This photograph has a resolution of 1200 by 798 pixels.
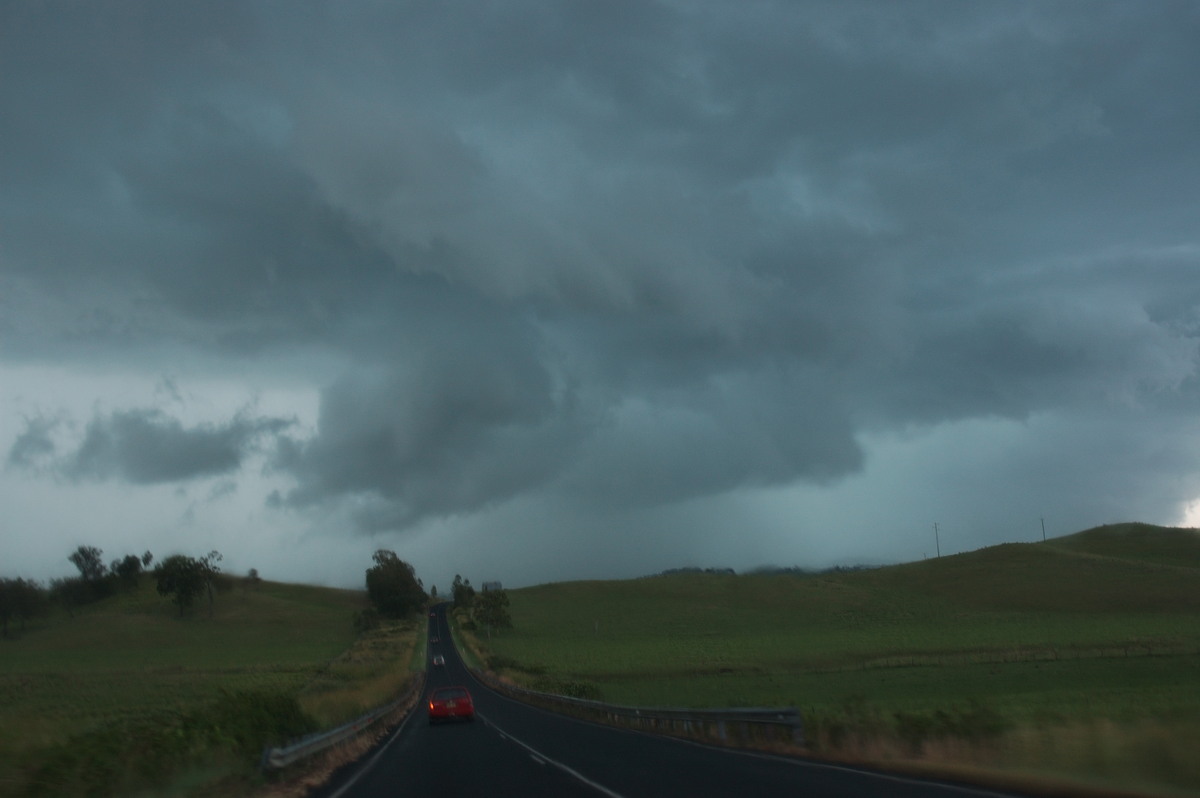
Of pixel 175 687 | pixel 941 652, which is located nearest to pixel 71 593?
pixel 175 687

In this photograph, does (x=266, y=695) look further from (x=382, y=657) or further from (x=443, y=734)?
(x=382, y=657)

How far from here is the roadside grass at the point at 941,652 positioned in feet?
53.4

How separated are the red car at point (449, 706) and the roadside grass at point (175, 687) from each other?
2894 mm

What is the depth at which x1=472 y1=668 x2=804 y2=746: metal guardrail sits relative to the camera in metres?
21.0

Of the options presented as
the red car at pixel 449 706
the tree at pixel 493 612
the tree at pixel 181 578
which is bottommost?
the red car at pixel 449 706

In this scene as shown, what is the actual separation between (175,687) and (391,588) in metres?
121

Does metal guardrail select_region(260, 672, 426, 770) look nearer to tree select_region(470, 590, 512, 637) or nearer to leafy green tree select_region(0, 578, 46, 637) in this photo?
tree select_region(470, 590, 512, 637)

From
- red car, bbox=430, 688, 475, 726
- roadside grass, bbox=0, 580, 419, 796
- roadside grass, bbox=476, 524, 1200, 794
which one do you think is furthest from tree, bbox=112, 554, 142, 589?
red car, bbox=430, 688, 475, 726

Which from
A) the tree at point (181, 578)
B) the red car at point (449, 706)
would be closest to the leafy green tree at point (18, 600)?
the tree at point (181, 578)

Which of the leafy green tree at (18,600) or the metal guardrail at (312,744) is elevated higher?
the leafy green tree at (18,600)

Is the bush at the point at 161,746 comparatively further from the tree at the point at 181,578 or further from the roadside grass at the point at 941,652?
the tree at the point at 181,578

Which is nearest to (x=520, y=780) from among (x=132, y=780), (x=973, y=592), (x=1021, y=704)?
(x=132, y=780)

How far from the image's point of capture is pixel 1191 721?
44.8 ft

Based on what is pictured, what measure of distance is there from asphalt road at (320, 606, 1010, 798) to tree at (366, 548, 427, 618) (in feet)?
488
